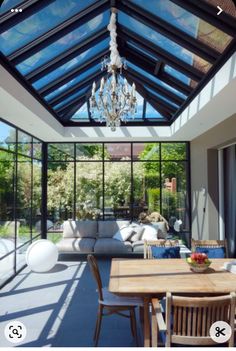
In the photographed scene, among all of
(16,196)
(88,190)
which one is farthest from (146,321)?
(88,190)

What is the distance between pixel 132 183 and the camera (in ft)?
29.8

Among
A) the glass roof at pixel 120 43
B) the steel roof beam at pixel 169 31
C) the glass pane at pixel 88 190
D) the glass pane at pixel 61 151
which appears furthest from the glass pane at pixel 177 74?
the glass pane at pixel 61 151

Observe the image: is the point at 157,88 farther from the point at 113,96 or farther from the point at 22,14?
the point at 22,14

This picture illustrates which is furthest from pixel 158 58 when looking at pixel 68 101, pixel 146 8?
pixel 68 101

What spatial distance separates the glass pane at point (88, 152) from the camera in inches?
359

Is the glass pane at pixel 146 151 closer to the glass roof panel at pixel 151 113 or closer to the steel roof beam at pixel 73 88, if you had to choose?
the glass roof panel at pixel 151 113

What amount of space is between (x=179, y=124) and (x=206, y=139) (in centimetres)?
129

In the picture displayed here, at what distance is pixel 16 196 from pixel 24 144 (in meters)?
1.28

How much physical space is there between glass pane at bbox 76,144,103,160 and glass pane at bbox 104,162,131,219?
0.39 meters

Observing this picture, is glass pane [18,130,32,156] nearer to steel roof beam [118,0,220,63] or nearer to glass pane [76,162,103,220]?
glass pane [76,162,103,220]

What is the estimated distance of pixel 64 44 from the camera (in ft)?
15.1

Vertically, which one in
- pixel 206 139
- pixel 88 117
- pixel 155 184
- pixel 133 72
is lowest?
pixel 155 184

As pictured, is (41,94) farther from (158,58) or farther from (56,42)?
(158,58)

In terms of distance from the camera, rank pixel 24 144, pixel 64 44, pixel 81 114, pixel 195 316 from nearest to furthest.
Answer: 1. pixel 195 316
2. pixel 64 44
3. pixel 24 144
4. pixel 81 114
